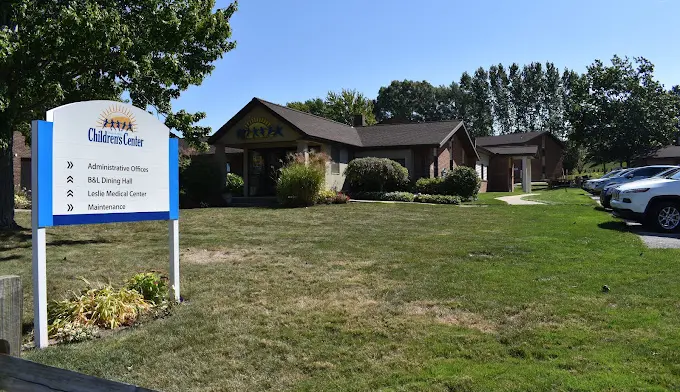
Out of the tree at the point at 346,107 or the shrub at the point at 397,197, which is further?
the tree at the point at 346,107

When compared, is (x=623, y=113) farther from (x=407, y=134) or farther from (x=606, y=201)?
(x=606, y=201)

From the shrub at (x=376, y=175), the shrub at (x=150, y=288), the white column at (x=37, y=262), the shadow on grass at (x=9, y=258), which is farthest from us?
the shrub at (x=376, y=175)

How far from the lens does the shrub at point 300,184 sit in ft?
60.7

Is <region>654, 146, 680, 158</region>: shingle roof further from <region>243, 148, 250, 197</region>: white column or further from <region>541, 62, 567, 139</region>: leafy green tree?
<region>243, 148, 250, 197</region>: white column

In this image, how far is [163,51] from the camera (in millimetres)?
12172

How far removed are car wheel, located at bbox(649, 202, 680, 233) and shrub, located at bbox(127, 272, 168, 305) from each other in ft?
36.2

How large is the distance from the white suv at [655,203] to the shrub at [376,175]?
12.6 metres

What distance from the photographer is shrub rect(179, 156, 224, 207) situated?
66.8 feet

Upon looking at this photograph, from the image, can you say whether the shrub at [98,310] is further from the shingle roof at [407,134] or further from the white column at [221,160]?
the shingle roof at [407,134]

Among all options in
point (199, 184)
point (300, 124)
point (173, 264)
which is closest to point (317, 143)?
point (300, 124)

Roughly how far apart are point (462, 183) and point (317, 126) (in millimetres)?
8053

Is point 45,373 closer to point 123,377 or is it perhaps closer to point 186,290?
point 123,377

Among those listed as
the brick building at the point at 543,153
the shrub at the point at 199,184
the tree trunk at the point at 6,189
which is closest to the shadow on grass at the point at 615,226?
the tree trunk at the point at 6,189

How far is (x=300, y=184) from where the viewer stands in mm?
18594
